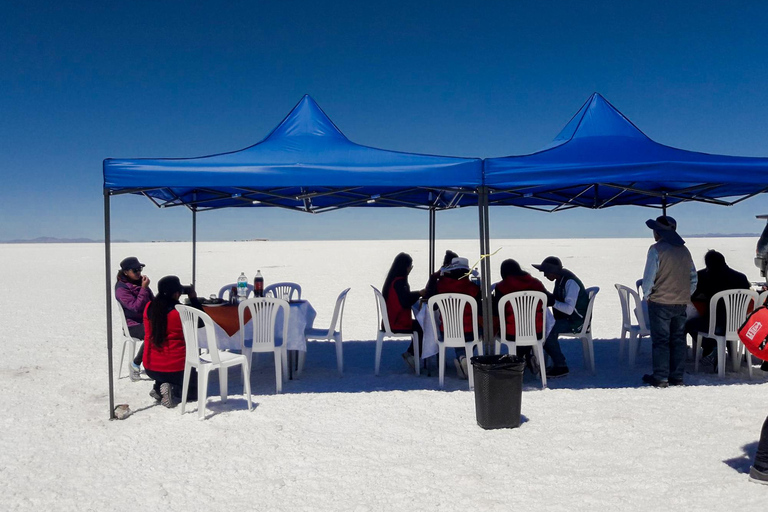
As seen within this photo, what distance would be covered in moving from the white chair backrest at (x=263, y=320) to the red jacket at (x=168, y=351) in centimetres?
57

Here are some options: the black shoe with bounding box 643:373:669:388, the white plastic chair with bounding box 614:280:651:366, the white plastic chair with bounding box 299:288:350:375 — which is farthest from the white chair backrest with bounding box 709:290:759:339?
the white plastic chair with bounding box 299:288:350:375

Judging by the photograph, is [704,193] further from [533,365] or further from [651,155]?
[533,365]

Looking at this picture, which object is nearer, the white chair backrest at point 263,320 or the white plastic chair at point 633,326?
the white chair backrest at point 263,320

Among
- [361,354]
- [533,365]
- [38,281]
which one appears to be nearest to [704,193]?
[533,365]

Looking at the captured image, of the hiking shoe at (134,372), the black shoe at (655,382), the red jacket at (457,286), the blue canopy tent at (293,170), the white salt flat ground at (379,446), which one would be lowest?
the white salt flat ground at (379,446)

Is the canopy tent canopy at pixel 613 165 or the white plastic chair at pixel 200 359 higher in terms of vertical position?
the canopy tent canopy at pixel 613 165

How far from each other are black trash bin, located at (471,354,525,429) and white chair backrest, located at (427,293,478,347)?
1070mm

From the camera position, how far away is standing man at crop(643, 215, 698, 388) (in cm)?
535

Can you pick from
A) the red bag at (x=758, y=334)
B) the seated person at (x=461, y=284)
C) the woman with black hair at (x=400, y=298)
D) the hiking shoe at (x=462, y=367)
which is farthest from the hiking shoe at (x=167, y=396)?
the red bag at (x=758, y=334)

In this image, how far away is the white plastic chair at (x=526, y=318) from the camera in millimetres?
5559

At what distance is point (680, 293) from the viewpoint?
5.38m

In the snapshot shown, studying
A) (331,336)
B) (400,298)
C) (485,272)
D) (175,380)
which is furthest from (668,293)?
(175,380)

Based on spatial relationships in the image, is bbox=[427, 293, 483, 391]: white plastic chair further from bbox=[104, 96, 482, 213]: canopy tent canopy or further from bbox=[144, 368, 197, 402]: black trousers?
bbox=[144, 368, 197, 402]: black trousers

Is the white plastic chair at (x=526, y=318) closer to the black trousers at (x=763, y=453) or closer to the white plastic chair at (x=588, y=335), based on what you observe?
the white plastic chair at (x=588, y=335)
